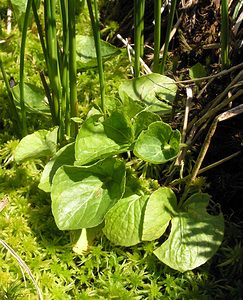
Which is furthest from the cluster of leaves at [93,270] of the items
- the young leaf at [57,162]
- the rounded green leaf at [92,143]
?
the rounded green leaf at [92,143]

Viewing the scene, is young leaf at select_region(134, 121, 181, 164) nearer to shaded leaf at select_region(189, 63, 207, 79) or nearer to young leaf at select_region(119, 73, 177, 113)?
young leaf at select_region(119, 73, 177, 113)

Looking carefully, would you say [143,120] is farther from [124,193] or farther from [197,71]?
[197,71]

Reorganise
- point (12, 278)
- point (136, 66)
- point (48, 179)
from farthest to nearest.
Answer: point (136, 66), point (48, 179), point (12, 278)

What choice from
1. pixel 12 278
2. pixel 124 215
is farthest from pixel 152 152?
pixel 12 278

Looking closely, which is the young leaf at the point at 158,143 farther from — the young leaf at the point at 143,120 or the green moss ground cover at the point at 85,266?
the green moss ground cover at the point at 85,266

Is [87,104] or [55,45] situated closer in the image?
[55,45]

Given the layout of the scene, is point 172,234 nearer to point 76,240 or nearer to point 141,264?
point 141,264

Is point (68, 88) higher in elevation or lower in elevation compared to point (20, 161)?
higher
